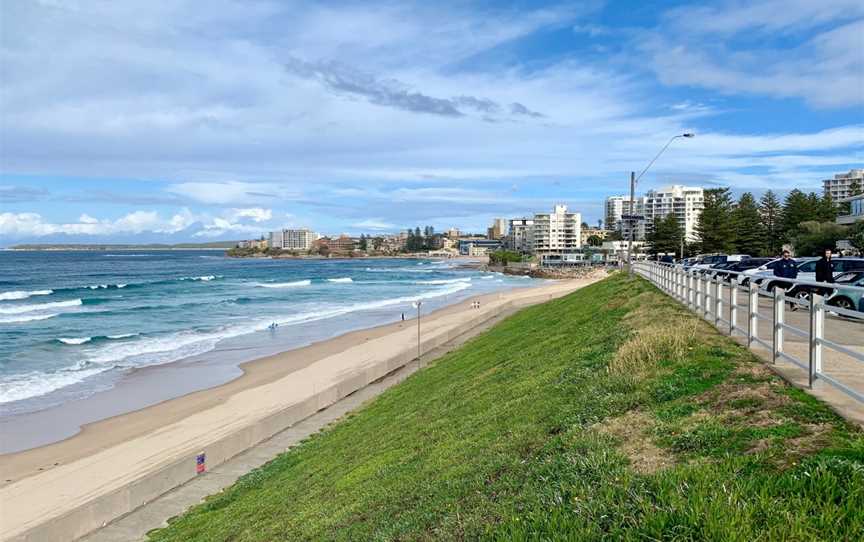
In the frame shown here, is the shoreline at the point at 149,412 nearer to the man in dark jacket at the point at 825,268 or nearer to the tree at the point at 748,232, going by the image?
the man in dark jacket at the point at 825,268

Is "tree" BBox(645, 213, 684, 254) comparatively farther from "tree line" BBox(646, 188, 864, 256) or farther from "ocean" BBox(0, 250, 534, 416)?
"ocean" BBox(0, 250, 534, 416)

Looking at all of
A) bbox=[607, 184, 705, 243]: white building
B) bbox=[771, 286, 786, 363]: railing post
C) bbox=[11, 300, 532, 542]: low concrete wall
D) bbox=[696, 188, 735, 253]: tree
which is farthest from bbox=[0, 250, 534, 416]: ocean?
bbox=[607, 184, 705, 243]: white building

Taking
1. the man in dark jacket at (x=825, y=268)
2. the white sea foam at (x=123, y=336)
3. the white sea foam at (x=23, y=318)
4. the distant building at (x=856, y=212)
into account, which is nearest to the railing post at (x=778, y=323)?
the man in dark jacket at (x=825, y=268)

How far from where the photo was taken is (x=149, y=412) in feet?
70.9

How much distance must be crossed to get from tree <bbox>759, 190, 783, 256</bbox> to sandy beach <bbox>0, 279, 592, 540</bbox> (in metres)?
70.1

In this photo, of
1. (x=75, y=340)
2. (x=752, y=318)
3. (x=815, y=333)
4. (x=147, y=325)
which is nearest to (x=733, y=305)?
(x=752, y=318)

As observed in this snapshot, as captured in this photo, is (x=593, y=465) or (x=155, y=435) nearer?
(x=593, y=465)

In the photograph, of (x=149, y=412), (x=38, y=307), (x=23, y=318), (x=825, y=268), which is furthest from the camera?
(x=38, y=307)

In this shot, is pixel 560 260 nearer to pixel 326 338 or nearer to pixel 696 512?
pixel 326 338

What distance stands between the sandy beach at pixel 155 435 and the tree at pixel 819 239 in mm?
42463

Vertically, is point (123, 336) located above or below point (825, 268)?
below

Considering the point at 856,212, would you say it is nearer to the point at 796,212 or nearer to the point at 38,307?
the point at 796,212

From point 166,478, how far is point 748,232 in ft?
279

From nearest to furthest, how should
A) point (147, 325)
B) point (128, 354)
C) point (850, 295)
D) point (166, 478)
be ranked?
1. point (166, 478)
2. point (850, 295)
3. point (128, 354)
4. point (147, 325)
